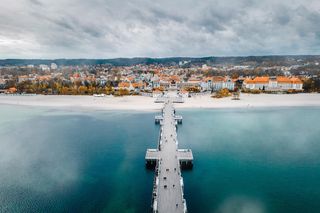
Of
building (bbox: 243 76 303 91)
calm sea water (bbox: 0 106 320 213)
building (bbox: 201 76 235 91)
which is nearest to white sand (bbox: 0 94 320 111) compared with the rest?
calm sea water (bbox: 0 106 320 213)

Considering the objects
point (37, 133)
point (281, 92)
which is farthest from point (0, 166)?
point (281, 92)

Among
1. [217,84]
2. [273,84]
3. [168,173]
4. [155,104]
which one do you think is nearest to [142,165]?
[168,173]

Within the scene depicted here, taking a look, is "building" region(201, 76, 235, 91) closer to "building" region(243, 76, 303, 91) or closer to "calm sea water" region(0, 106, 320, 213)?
"building" region(243, 76, 303, 91)

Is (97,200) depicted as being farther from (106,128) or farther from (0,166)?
(106,128)

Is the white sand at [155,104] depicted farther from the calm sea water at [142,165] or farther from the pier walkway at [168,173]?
the pier walkway at [168,173]

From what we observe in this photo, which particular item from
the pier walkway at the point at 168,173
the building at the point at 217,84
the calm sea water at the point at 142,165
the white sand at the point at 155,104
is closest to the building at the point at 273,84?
the building at the point at 217,84

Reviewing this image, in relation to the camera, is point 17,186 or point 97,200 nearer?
point 97,200

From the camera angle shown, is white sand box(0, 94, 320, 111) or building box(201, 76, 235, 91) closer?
white sand box(0, 94, 320, 111)
